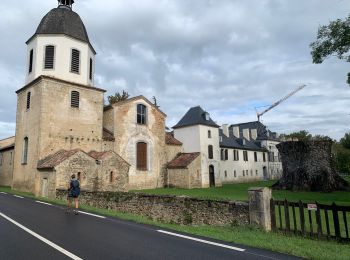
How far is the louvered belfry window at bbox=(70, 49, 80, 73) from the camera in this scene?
2628 cm

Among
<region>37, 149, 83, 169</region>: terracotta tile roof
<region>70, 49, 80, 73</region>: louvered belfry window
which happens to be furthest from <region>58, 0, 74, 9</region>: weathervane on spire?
<region>37, 149, 83, 169</region>: terracotta tile roof

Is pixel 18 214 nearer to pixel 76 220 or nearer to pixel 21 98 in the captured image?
pixel 76 220

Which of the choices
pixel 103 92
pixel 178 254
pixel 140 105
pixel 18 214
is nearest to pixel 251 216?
pixel 178 254

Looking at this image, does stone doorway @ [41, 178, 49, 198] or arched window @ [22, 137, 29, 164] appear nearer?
stone doorway @ [41, 178, 49, 198]

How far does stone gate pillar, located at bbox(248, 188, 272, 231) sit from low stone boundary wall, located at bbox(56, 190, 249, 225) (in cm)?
37

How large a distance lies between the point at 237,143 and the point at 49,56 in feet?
118

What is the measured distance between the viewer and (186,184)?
1298 inches

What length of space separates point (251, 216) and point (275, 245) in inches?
112

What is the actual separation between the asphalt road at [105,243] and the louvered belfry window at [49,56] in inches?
736

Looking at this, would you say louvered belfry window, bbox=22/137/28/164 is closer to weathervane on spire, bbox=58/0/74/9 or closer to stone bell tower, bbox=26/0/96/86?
stone bell tower, bbox=26/0/96/86

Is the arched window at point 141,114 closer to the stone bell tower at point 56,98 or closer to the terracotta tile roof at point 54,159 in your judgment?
the stone bell tower at point 56,98

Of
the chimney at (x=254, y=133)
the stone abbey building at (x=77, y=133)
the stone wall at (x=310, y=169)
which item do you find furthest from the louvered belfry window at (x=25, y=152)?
the chimney at (x=254, y=133)

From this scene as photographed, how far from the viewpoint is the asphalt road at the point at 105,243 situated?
5.91 metres

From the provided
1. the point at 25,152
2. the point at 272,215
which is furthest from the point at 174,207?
the point at 25,152
